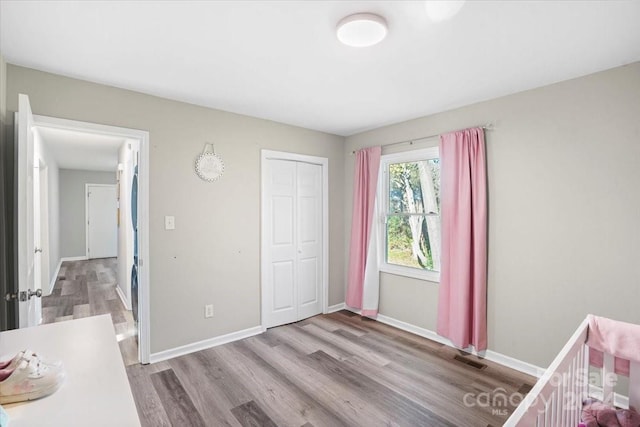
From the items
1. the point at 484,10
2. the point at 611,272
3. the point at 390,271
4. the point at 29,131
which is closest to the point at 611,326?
the point at 611,272

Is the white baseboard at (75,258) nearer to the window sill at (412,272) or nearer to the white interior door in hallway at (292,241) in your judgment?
the white interior door in hallway at (292,241)

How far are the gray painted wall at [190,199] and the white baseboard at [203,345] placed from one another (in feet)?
0.16

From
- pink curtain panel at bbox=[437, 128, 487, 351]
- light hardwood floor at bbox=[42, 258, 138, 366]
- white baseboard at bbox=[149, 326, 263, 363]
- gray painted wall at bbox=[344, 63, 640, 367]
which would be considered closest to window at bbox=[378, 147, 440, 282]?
pink curtain panel at bbox=[437, 128, 487, 351]

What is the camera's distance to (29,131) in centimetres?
186

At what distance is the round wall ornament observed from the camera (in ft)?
9.89

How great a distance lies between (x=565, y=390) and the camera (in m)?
1.38

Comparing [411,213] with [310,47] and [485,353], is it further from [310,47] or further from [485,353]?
[310,47]

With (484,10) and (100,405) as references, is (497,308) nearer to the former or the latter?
(484,10)

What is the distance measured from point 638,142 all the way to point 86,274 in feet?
27.7

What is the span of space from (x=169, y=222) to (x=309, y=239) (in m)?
1.74

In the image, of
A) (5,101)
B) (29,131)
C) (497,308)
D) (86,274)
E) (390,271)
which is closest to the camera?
(29,131)

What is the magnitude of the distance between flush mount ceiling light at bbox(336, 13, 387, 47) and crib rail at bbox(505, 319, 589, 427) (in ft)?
5.74

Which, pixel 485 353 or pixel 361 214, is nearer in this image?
pixel 485 353

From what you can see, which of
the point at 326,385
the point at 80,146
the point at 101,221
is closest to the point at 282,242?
the point at 326,385
